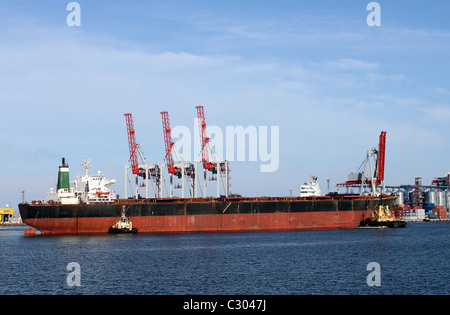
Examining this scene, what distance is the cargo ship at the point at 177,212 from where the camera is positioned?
61031 millimetres

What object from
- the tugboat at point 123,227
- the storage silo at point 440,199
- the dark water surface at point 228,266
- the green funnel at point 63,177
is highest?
the green funnel at point 63,177

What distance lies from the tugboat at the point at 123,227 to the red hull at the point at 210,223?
778 mm

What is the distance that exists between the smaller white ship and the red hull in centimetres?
1094

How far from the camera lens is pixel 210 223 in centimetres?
6356

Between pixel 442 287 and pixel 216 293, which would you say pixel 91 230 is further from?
pixel 442 287

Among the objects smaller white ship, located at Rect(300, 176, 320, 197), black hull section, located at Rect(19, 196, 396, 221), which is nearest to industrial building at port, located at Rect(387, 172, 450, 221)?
smaller white ship, located at Rect(300, 176, 320, 197)

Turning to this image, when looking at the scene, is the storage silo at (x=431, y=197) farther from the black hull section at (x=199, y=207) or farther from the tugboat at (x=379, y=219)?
the black hull section at (x=199, y=207)

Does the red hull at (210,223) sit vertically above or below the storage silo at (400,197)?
below

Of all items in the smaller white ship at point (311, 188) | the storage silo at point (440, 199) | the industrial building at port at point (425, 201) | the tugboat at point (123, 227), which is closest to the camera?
the tugboat at point (123, 227)

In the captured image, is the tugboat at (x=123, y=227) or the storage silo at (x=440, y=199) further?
the storage silo at (x=440, y=199)

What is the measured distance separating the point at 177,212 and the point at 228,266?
97.5 ft

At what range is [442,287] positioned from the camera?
26625 millimetres

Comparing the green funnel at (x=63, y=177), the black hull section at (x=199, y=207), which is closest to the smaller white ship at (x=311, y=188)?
the black hull section at (x=199, y=207)
